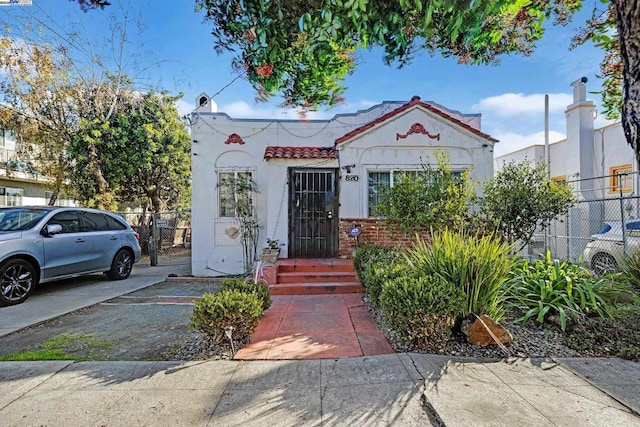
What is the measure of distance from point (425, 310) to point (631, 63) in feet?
8.71

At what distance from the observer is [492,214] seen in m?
6.85

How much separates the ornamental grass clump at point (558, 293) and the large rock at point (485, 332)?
754 mm

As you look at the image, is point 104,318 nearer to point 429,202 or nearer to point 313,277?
point 313,277

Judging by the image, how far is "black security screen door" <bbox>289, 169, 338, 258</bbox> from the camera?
28.7 feet

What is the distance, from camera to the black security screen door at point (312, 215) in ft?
28.7

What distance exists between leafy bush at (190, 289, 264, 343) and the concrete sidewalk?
0.39m

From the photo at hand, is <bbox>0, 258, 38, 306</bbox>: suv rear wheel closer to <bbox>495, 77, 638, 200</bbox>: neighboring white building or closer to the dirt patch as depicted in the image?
the dirt patch

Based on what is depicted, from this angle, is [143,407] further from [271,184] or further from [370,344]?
[271,184]

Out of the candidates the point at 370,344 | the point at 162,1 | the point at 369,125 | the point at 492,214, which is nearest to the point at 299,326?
the point at 370,344

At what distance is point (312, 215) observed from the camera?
8.80m

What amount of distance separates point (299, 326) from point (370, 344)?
1186 mm

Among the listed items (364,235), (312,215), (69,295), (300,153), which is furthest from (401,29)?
(69,295)

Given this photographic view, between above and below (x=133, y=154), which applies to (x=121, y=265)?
below

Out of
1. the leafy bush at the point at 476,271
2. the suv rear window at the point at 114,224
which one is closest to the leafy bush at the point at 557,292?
the leafy bush at the point at 476,271
